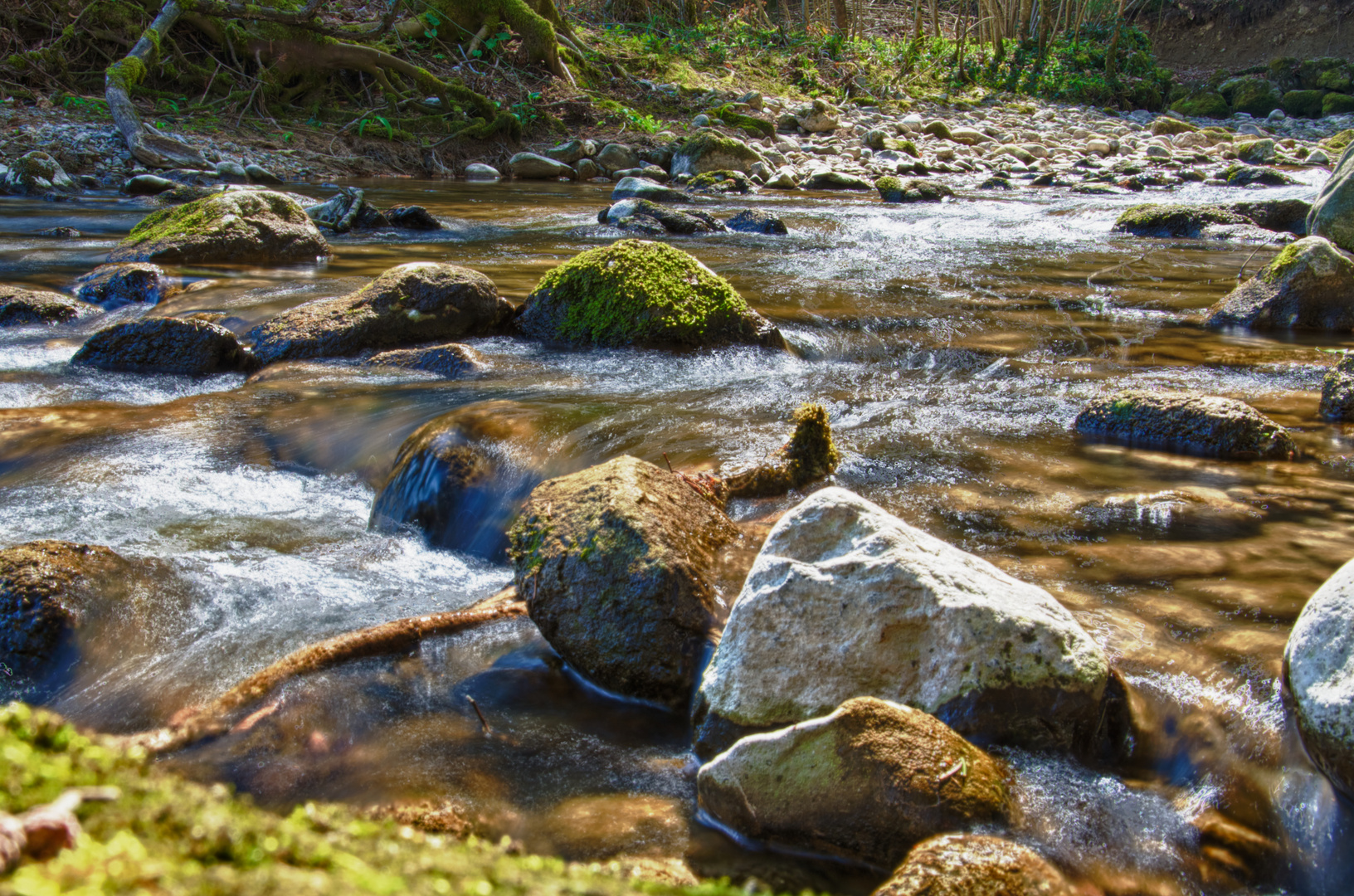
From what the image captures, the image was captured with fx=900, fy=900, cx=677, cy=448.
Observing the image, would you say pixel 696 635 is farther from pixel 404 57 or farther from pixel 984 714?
pixel 404 57

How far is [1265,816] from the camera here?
2256 mm

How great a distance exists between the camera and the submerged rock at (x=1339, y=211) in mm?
8516

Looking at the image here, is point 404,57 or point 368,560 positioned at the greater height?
point 404,57

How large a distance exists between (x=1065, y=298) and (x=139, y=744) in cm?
733

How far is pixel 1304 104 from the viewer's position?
27.2m

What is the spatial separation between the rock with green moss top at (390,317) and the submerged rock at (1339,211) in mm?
7902

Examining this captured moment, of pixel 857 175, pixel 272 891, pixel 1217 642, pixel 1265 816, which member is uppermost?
pixel 857 175

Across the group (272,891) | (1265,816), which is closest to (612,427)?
(1265,816)

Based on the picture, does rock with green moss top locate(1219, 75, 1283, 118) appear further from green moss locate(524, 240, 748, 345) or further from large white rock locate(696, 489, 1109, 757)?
large white rock locate(696, 489, 1109, 757)

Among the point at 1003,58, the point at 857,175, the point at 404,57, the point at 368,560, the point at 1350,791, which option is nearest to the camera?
the point at 1350,791

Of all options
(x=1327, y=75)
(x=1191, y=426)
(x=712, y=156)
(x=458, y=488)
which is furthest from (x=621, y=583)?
(x=1327, y=75)

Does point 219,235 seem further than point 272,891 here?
Yes

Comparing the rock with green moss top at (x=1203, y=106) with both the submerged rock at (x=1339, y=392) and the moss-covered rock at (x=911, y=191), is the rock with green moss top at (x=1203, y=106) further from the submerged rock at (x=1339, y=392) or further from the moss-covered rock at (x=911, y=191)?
the submerged rock at (x=1339, y=392)

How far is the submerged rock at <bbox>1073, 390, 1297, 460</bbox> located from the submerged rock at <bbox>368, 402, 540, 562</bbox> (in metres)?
2.93
